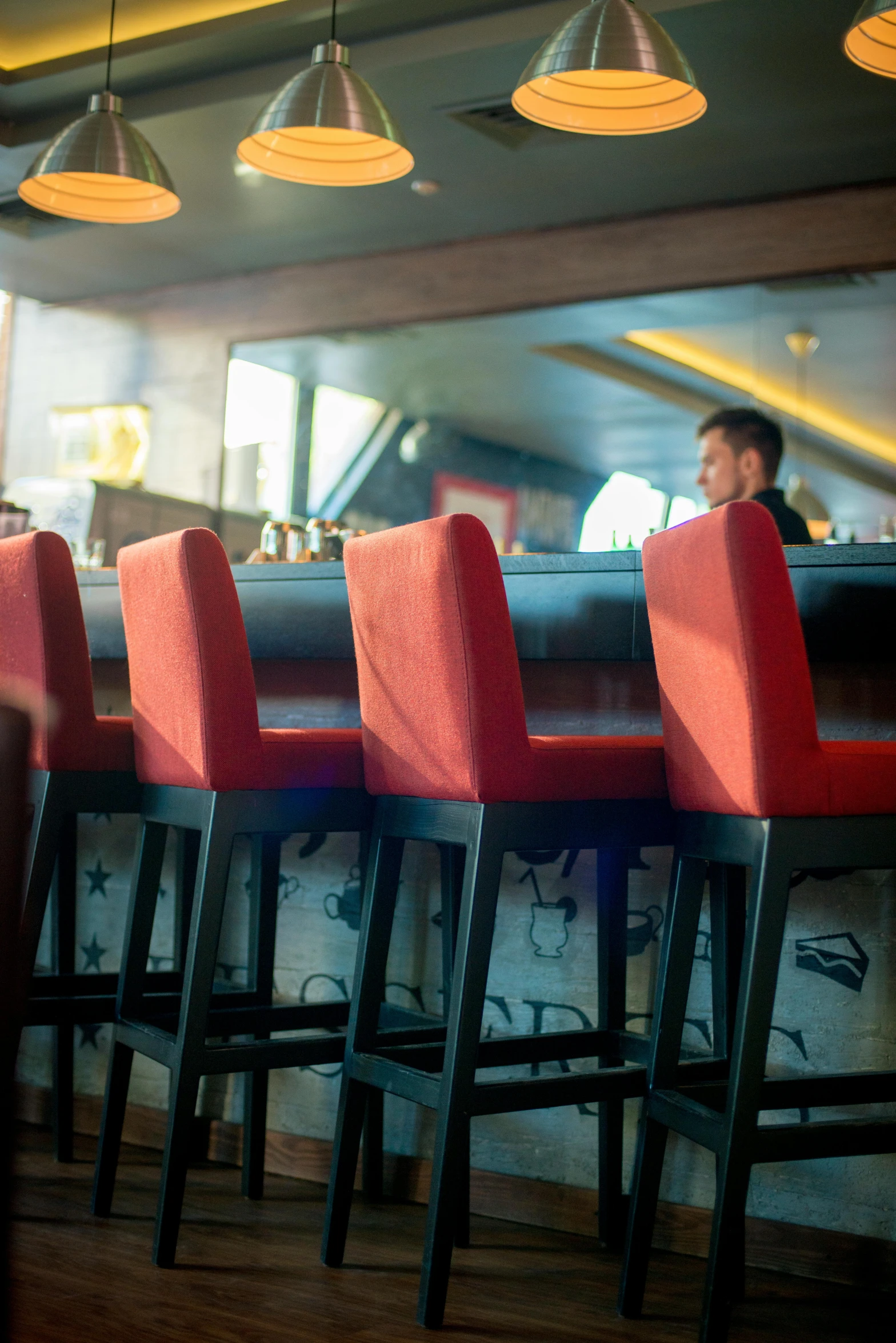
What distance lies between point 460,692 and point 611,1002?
24.8 inches

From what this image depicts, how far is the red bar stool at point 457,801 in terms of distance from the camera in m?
1.66

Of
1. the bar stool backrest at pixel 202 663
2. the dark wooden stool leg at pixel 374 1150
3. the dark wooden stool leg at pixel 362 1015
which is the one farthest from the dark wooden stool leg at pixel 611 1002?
the bar stool backrest at pixel 202 663

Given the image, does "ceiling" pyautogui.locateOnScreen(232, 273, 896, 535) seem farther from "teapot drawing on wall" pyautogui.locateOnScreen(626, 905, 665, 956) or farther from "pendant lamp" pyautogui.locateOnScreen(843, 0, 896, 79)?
"teapot drawing on wall" pyautogui.locateOnScreen(626, 905, 665, 956)

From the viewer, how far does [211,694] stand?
1.87 m

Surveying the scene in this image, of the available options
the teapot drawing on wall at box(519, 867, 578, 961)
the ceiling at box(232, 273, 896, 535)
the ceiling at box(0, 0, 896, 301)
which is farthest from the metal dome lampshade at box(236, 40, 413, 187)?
the ceiling at box(232, 273, 896, 535)

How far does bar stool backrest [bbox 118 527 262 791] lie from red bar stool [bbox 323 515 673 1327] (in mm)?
176

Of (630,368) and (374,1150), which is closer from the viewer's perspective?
(374,1150)

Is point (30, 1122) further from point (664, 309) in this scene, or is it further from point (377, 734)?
point (664, 309)

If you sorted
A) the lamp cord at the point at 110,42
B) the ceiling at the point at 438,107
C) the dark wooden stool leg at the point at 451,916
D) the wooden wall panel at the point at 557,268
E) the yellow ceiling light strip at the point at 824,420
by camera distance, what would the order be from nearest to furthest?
the dark wooden stool leg at the point at 451,916 → the lamp cord at the point at 110,42 → the ceiling at the point at 438,107 → the wooden wall panel at the point at 557,268 → the yellow ceiling light strip at the point at 824,420

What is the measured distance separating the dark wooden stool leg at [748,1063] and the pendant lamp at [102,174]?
244 cm

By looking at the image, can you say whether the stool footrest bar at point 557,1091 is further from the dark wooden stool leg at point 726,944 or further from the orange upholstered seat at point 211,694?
the orange upholstered seat at point 211,694

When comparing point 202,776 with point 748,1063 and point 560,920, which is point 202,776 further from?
point 748,1063


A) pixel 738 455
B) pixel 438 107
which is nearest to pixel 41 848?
pixel 738 455

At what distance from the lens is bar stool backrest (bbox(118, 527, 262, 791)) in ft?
6.15
